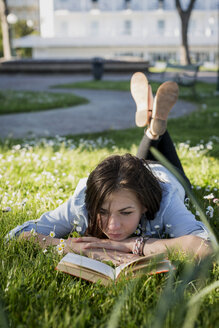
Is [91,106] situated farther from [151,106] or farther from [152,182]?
[152,182]

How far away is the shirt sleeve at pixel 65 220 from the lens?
7.73 feet

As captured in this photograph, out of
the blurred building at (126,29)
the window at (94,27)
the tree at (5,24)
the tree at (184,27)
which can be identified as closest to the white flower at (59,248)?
the tree at (184,27)

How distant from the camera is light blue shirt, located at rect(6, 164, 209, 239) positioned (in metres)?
2.30

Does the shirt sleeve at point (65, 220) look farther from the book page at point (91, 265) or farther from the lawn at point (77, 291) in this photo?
the book page at point (91, 265)

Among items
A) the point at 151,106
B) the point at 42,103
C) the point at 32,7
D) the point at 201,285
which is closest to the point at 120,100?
the point at 42,103

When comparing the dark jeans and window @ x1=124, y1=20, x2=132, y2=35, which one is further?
window @ x1=124, y1=20, x2=132, y2=35

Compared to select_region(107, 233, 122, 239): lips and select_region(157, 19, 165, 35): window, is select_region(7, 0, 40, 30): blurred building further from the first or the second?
select_region(107, 233, 122, 239): lips

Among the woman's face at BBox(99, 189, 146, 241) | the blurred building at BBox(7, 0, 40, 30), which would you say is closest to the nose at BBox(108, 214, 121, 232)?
the woman's face at BBox(99, 189, 146, 241)

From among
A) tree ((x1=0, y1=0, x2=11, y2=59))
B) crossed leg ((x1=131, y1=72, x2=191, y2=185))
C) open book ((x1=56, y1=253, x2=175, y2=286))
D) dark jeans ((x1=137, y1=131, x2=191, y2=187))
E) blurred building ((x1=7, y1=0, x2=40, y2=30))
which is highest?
blurred building ((x1=7, y1=0, x2=40, y2=30))

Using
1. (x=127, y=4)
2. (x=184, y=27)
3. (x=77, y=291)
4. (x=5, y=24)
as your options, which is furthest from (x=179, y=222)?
(x=127, y=4)

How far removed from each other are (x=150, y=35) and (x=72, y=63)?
81.5ft

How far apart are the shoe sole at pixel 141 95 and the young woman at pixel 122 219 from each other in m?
0.59

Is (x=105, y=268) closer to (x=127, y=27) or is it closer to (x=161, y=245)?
(x=161, y=245)

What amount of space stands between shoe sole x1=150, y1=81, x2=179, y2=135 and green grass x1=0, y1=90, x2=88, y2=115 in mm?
5991
